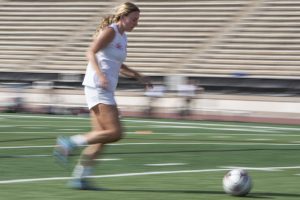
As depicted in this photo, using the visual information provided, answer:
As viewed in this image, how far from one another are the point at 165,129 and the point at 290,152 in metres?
8.04

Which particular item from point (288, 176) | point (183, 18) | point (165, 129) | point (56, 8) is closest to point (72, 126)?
point (165, 129)

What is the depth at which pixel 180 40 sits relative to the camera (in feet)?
127

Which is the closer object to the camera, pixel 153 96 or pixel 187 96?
pixel 187 96

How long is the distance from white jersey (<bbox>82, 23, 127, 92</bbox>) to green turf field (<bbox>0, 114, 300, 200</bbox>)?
3.37ft

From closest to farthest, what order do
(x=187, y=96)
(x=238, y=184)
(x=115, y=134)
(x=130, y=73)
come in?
(x=238, y=184)
(x=115, y=134)
(x=130, y=73)
(x=187, y=96)

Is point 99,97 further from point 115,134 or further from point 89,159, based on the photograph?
point 89,159

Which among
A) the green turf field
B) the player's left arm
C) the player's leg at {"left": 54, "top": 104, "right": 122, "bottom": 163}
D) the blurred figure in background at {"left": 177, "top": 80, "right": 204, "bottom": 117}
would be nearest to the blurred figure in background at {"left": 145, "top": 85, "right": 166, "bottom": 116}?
the blurred figure in background at {"left": 177, "top": 80, "right": 204, "bottom": 117}

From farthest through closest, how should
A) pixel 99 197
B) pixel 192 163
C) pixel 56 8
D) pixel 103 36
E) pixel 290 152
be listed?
pixel 56 8
pixel 290 152
pixel 192 163
pixel 103 36
pixel 99 197

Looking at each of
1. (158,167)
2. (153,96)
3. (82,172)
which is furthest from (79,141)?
(153,96)

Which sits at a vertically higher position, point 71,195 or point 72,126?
point 71,195

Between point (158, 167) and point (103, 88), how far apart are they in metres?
3.01

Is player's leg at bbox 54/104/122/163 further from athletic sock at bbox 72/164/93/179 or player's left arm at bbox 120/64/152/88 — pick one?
player's left arm at bbox 120/64/152/88

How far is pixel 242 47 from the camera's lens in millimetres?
37031

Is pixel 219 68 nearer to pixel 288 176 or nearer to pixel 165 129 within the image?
pixel 165 129
